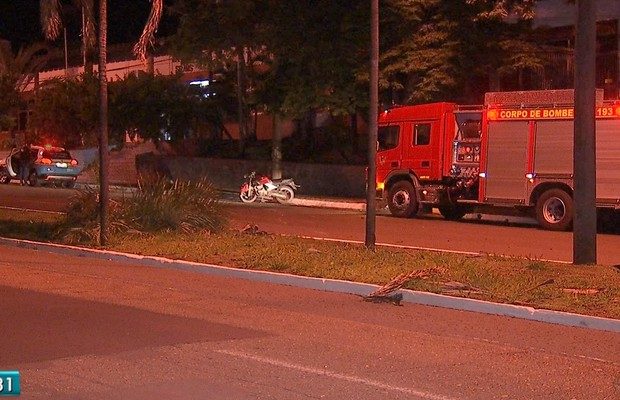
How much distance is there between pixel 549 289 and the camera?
11.8 meters

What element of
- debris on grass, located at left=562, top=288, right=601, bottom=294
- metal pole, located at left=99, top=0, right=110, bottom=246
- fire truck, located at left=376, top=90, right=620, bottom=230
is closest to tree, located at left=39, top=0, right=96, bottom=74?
metal pole, located at left=99, top=0, right=110, bottom=246

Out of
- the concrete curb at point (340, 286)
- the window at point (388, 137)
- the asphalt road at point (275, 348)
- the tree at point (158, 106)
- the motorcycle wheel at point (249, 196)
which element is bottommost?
the asphalt road at point (275, 348)

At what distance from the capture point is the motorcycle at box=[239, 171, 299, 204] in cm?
3123

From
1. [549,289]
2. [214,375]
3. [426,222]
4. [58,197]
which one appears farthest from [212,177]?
[214,375]

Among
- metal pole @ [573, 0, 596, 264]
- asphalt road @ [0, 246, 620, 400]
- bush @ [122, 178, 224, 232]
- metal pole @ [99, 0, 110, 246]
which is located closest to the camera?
asphalt road @ [0, 246, 620, 400]

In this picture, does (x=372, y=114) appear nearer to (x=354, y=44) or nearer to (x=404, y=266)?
(x=404, y=266)

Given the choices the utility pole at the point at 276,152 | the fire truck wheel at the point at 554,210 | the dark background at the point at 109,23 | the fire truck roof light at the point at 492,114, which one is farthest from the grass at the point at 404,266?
the dark background at the point at 109,23

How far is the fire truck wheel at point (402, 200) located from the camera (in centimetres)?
2581

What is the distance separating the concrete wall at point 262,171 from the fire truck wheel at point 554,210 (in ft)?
38.3

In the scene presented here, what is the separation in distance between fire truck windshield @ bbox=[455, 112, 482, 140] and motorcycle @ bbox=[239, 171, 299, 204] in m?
8.16

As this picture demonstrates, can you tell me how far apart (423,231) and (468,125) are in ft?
13.9

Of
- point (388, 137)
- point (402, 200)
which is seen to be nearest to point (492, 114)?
point (388, 137)

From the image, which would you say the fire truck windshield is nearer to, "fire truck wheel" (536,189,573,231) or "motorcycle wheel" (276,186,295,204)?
"fire truck wheel" (536,189,573,231)

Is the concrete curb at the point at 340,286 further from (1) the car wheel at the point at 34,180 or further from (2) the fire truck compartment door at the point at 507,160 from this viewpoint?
(1) the car wheel at the point at 34,180
